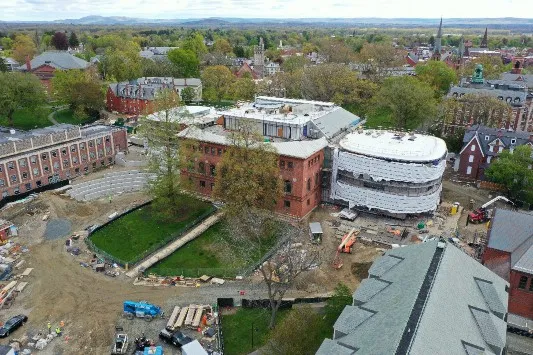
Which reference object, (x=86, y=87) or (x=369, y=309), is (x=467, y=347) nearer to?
(x=369, y=309)

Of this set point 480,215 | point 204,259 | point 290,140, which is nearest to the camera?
point 204,259

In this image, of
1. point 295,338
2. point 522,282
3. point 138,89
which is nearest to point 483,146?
point 522,282

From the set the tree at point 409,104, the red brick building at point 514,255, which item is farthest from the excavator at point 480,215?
the tree at point 409,104

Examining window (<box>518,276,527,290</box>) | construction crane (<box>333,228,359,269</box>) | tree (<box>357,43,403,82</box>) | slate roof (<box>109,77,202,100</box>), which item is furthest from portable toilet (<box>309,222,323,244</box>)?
tree (<box>357,43,403,82</box>)

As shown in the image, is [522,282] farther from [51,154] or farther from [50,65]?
[50,65]

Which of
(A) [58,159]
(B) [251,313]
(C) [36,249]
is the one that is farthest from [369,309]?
(A) [58,159]
